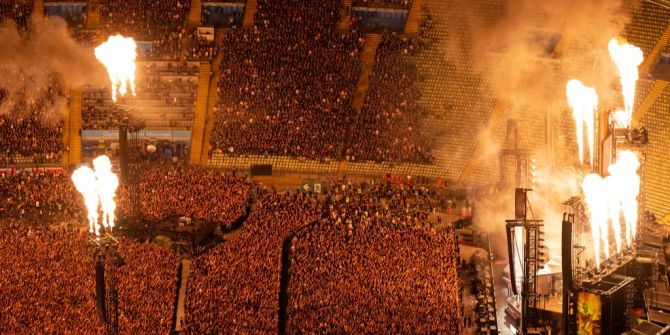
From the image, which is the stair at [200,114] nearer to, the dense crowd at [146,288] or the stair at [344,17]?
the stair at [344,17]

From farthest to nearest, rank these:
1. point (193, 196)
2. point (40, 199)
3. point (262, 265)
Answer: point (40, 199)
point (193, 196)
point (262, 265)

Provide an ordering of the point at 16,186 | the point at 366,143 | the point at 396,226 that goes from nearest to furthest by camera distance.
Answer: the point at 396,226, the point at 16,186, the point at 366,143

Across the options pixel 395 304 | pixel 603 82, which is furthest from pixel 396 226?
pixel 603 82

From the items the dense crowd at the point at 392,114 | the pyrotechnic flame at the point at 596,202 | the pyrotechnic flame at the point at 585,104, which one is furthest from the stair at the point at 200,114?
the pyrotechnic flame at the point at 596,202

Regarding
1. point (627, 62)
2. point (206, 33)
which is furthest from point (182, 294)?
point (206, 33)

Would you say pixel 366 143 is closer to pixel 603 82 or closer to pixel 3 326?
pixel 603 82

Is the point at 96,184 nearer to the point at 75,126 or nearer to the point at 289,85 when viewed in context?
the point at 75,126
